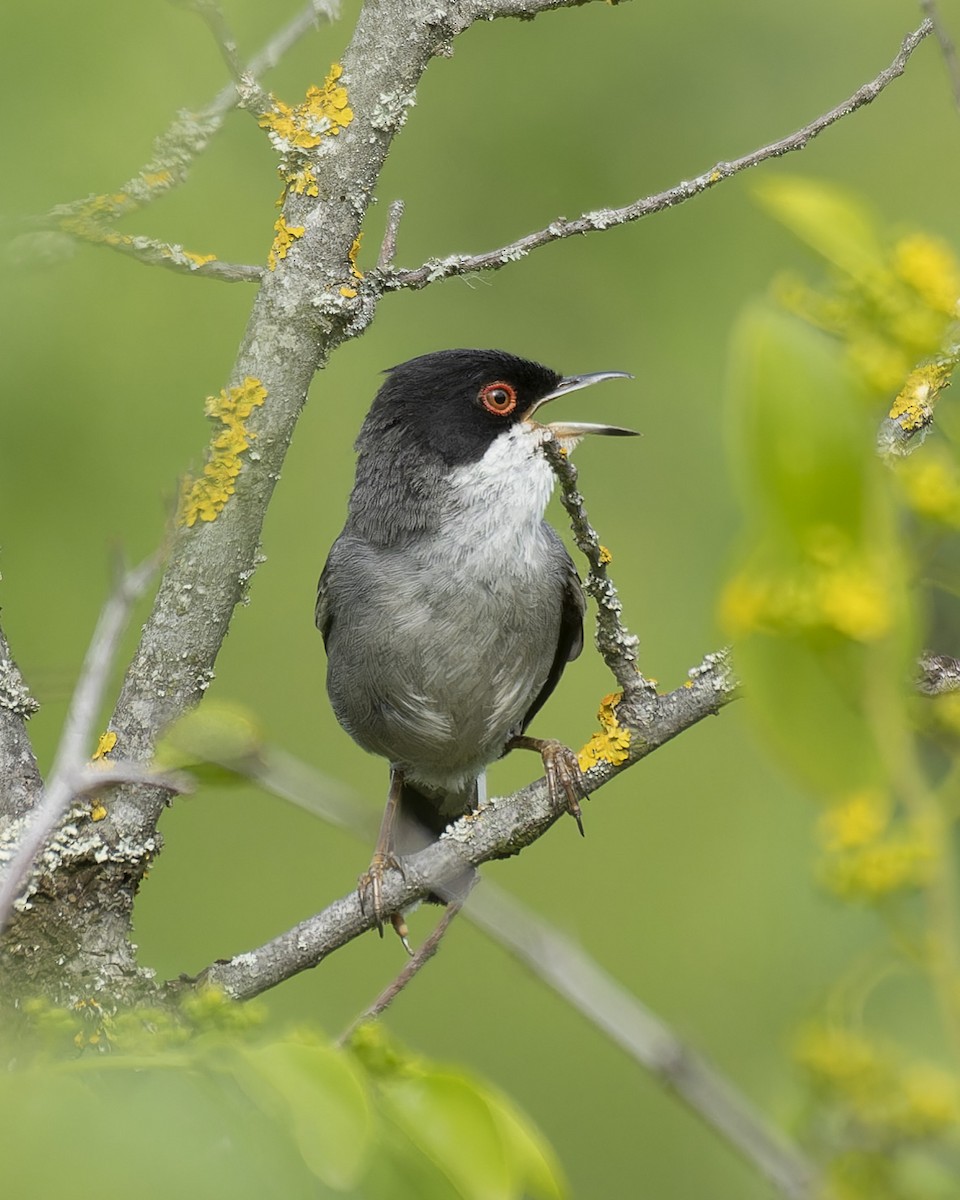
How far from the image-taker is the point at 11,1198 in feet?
3.63

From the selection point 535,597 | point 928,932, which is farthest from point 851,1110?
point 535,597

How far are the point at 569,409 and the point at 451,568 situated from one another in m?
4.10

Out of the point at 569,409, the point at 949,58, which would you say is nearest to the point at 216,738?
the point at 949,58

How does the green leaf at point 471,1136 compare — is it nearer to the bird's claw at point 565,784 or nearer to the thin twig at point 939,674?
the thin twig at point 939,674

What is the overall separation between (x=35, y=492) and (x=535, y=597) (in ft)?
9.68

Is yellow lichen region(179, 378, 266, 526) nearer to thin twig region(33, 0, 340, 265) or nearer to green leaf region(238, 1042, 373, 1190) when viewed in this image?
thin twig region(33, 0, 340, 265)

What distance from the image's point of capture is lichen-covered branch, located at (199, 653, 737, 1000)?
11.2 ft

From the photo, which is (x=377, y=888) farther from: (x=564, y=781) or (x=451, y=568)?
(x=451, y=568)

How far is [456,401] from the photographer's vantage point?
514cm

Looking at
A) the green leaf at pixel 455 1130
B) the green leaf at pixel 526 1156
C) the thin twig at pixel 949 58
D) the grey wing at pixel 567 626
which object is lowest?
the green leaf at pixel 455 1130

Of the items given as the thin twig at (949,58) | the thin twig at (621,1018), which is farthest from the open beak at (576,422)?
the thin twig at (621,1018)

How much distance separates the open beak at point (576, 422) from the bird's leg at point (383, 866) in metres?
1.42

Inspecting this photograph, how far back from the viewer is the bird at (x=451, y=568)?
4.92 metres

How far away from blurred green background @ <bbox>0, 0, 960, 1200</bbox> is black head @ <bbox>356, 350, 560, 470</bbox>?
53.9 inches
